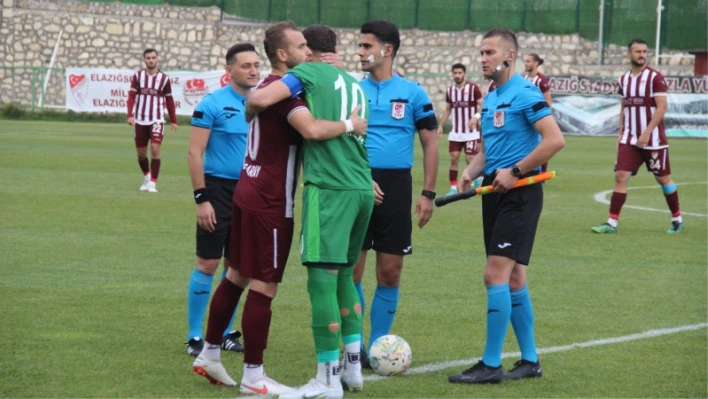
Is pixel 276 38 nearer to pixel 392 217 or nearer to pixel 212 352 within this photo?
pixel 392 217

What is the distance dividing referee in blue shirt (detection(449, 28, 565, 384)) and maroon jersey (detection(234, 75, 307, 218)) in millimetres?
1217

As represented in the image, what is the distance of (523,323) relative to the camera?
6512mm

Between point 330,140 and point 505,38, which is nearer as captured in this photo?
point 330,140

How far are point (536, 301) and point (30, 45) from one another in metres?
38.8

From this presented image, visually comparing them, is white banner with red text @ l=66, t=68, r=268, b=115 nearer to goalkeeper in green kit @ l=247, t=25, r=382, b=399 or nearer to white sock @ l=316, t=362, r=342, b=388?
goalkeeper in green kit @ l=247, t=25, r=382, b=399

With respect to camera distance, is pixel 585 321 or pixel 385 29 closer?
pixel 385 29

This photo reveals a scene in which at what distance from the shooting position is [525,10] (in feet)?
137

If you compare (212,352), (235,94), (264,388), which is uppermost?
(235,94)

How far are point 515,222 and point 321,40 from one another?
1.58 metres

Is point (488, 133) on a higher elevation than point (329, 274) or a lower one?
higher

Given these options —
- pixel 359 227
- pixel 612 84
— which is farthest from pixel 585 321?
pixel 612 84

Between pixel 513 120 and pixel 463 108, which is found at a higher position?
pixel 513 120

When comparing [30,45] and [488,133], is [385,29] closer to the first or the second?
[488,133]

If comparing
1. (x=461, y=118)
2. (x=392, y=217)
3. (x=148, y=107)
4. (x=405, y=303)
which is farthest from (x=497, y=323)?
(x=461, y=118)
